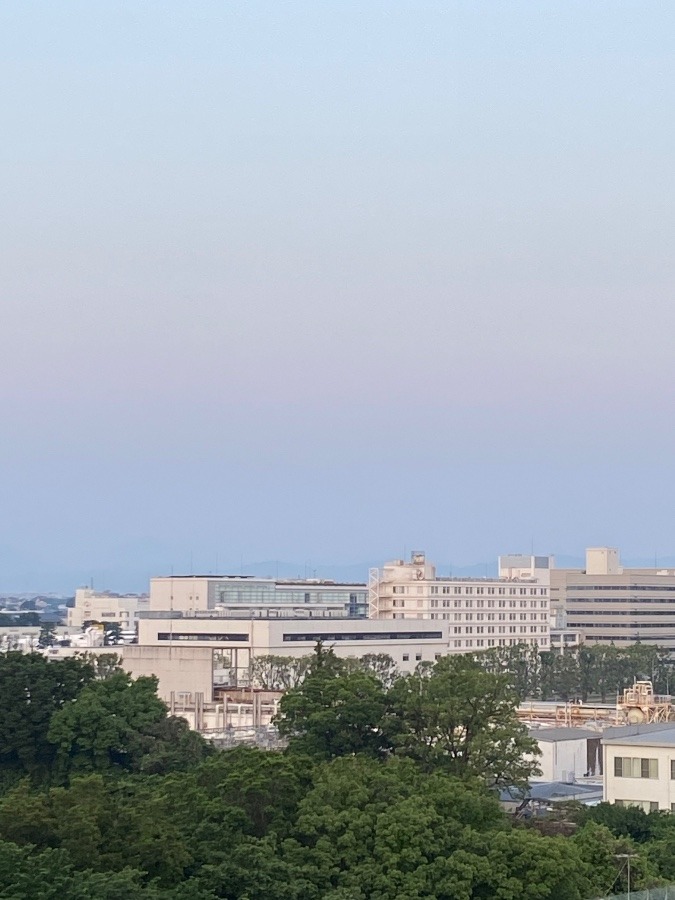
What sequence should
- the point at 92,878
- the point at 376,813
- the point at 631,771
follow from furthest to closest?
the point at 631,771, the point at 376,813, the point at 92,878

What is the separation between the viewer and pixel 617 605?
158 metres

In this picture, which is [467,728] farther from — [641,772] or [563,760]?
[563,760]

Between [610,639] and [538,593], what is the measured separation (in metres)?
15.8

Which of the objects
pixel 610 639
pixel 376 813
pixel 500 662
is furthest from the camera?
pixel 610 639

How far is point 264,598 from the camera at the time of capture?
560 ft

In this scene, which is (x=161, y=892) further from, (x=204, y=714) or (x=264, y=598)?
(x=264, y=598)

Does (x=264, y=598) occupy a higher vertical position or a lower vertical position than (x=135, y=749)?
higher

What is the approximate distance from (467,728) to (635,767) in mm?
7436

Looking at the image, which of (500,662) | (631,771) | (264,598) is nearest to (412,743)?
(631,771)

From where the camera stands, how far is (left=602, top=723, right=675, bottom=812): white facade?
45.8 meters

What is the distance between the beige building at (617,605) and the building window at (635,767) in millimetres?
108536

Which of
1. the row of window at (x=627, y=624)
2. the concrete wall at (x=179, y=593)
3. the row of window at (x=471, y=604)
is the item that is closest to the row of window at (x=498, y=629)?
the row of window at (x=471, y=604)

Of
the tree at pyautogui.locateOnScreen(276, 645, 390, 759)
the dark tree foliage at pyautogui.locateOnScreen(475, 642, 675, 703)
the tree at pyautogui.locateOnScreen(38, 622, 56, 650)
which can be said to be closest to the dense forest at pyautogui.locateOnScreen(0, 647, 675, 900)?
the tree at pyautogui.locateOnScreen(276, 645, 390, 759)

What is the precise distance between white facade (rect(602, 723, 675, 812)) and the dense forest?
Answer: 4599 mm
